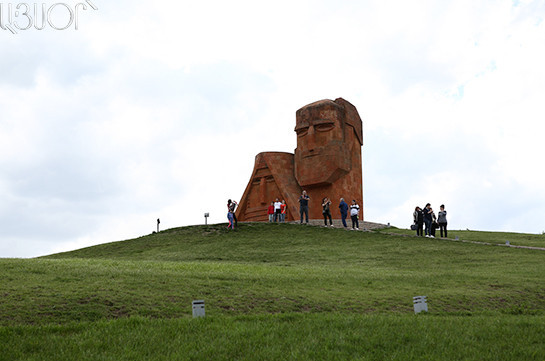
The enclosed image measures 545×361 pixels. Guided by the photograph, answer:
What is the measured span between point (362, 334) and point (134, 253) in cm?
1731

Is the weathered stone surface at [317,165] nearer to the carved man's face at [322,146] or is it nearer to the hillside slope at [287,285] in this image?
the carved man's face at [322,146]

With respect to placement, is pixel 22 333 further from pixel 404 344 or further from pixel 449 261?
pixel 449 261

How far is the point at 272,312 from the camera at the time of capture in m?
8.54

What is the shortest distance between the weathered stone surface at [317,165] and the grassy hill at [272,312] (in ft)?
49.6

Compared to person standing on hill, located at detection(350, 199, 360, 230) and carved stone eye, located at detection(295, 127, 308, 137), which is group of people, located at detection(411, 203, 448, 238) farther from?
carved stone eye, located at detection(295, 127, 308, 137)

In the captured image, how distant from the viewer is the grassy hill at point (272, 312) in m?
6.43

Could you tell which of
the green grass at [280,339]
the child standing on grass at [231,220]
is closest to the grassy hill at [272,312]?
the green grass at [280,339]

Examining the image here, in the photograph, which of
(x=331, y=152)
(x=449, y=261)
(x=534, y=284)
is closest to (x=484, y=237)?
(x=449, y=261)

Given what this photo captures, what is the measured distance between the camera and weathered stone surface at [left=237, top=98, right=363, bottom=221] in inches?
1235

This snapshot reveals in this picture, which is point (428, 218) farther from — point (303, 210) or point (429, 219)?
point (303, 210)

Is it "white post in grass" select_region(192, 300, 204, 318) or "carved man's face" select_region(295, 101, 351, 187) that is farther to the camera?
"carved man's face" select_region(295, 101, 351, 187)

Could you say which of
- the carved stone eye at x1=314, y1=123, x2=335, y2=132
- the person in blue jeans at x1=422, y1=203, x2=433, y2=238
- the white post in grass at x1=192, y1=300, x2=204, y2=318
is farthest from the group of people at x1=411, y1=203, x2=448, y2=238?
the white post in grass at x1=192, y1=300, x2=204, y2=318

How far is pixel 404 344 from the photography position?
6711 mm

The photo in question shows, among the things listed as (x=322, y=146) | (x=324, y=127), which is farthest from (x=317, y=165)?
(x=324, y=127)
